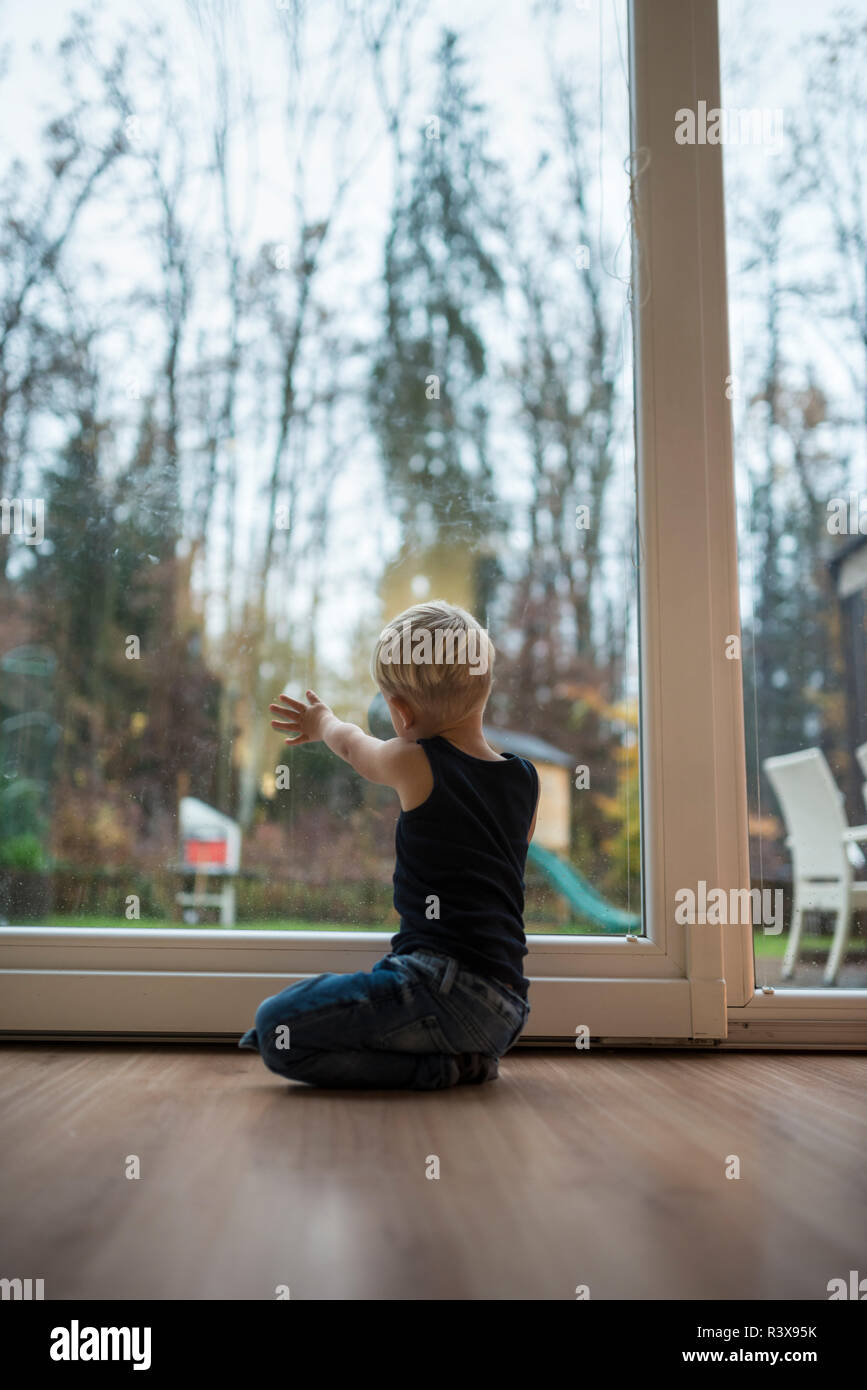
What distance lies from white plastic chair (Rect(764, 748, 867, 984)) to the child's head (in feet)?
1.88

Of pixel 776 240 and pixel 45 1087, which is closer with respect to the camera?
pixel 45 1087

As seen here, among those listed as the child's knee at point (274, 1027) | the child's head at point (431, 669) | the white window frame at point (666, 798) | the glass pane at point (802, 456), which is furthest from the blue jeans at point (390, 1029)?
the glass pane at point (802, 456)

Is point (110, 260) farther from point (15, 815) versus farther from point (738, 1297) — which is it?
point (738, 1297)

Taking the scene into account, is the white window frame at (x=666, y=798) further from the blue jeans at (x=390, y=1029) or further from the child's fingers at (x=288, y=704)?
the child's fingers at (x=288, y=704)

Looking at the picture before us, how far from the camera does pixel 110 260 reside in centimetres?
183

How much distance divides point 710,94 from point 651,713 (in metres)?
1.06

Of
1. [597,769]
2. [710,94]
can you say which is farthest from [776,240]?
[597,769]

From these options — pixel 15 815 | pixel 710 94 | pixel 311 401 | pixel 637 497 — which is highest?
pixel 710 94

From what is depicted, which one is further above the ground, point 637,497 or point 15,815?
point 637,497

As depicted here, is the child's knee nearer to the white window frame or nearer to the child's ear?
the white window frame

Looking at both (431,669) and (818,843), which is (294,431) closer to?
(431,669)

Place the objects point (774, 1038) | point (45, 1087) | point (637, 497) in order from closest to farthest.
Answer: point (45, 1087), point (774, 1038), point (637, 497)

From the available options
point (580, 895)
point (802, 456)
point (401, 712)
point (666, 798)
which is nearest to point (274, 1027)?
point (401, 712)

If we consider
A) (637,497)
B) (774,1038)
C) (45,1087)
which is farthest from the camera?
(637,497)
